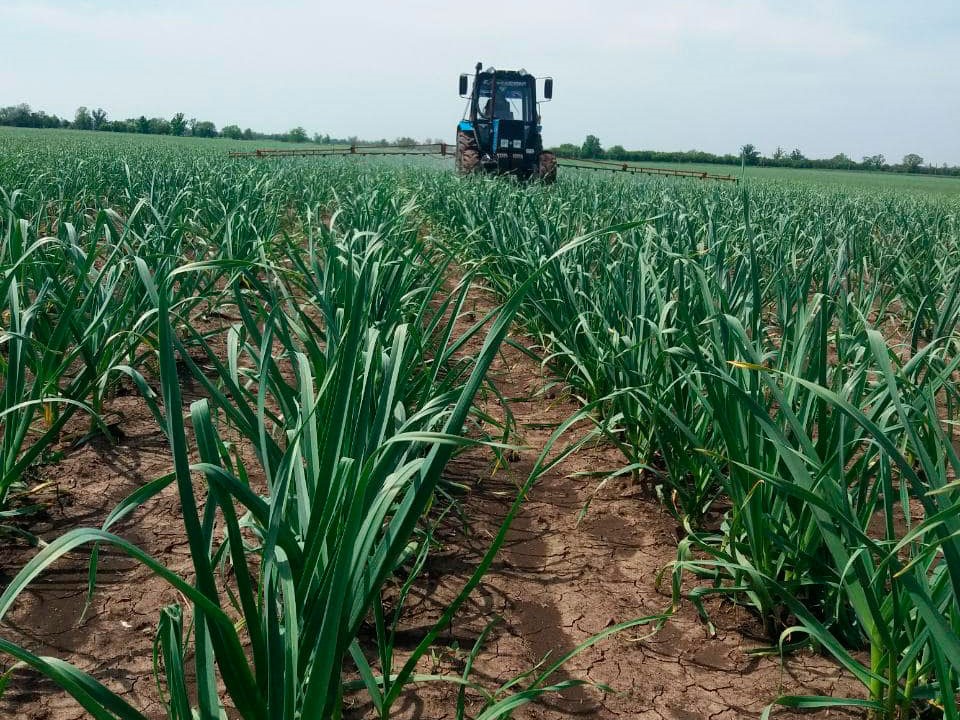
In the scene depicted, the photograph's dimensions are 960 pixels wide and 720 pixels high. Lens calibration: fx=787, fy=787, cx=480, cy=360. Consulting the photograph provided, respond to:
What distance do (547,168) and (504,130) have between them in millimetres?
956

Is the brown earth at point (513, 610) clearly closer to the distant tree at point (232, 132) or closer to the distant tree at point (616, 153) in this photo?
the distant tree at point (616, 153)

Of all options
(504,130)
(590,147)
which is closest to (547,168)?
(504,130)

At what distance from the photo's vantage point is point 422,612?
1700mm

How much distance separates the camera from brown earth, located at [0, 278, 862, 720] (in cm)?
145

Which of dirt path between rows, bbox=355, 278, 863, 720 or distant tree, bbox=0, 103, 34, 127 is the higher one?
distant tree, bbox=0, 103, 34, 127

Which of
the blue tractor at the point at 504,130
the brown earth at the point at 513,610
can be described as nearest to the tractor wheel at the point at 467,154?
the blue tractor at the point at 504,130

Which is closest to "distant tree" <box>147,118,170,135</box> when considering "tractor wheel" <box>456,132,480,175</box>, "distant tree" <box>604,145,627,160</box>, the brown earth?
"distant tree" <box>604,145,627,160</box>

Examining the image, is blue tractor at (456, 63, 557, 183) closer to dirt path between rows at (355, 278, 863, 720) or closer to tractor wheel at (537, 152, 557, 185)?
tractor wheel at (537, 152, 557, 185)

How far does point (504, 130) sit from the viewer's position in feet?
39.7

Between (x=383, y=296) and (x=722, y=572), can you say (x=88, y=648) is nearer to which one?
(x=383, y=296)

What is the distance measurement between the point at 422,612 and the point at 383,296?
0.94 metres

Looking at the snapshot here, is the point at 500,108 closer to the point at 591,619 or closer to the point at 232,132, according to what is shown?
the point at 591,619

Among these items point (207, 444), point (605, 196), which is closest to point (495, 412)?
point (207, 444)

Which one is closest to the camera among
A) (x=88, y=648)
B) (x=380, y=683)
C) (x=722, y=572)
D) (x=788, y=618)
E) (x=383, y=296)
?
(x=380, y=683)
